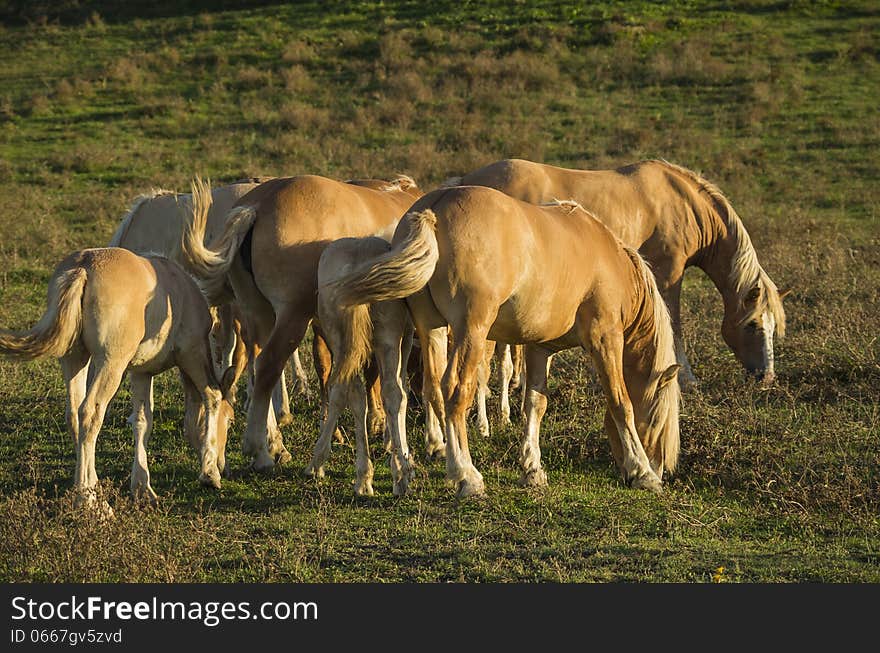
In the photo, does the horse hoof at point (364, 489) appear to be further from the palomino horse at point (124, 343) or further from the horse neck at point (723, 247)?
the horse neck at point (723, 247)

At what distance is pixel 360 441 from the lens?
301 inches

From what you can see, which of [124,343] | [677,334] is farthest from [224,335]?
[677,334]

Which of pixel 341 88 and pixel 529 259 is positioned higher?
pixel 529 259

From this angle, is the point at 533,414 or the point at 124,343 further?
the point at 533,414

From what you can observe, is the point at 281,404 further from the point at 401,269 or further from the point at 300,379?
the point at 401,269

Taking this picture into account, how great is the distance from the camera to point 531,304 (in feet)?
24.1

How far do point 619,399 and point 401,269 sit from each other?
2.11 m

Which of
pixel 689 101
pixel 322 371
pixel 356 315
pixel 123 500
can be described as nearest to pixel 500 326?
pixel 356 315

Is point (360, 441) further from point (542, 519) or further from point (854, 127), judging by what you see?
point (854, 127)

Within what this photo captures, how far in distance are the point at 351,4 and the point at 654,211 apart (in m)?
21.3

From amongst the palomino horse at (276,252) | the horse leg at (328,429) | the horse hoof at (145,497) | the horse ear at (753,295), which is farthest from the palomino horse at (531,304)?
the horse ear at (753,295)

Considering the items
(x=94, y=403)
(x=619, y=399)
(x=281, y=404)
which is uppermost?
(x=94, y=403)

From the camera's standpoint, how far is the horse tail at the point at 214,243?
7695mm

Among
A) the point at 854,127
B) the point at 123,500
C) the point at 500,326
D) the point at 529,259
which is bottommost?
the point at 854,127
